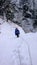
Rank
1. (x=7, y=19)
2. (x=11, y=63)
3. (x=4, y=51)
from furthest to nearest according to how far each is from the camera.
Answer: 1. (x=7, y=19)
2. (x=4, y=51)
3. (x=11, y=63)

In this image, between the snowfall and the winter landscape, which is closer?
the snowfall

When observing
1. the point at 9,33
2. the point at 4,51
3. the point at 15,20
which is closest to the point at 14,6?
the point at 15,20

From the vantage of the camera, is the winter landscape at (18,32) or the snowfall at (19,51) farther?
the winter landscape at (18,32)

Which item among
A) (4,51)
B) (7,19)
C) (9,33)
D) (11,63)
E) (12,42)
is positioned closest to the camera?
(11,63)

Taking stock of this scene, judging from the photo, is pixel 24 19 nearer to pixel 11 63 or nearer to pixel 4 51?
pixel 4 51

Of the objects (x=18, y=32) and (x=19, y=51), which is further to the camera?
(x=18, y=32)

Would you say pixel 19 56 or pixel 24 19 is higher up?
pixel 19 56

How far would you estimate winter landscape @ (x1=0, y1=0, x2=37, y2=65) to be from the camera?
17344 mm

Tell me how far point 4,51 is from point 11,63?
2543 mm

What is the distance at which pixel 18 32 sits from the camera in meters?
23.5

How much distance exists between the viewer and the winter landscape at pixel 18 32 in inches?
683

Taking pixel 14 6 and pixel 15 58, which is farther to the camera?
pixel 14 6

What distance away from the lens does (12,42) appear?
21297 millimetres

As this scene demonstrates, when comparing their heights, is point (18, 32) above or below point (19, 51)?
below
